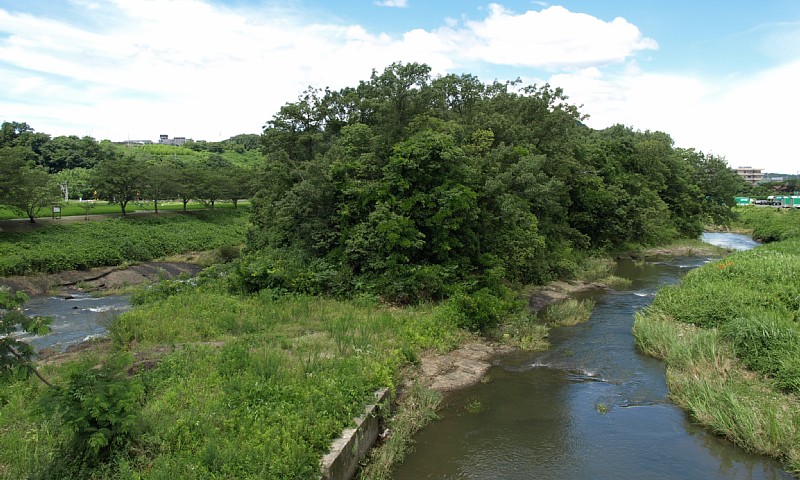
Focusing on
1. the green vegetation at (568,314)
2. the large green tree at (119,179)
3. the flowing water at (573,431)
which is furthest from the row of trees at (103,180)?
the flowing water at (573,431)

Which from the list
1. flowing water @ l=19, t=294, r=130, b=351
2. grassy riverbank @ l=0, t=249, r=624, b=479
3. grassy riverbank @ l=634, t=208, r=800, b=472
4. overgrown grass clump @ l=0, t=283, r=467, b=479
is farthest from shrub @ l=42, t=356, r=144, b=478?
grassy riverbank @ l=634, t=208, r=800, b=472

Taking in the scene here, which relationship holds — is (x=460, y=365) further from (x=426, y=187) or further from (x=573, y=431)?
(x=426, y=187)

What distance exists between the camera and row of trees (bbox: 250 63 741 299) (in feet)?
65.9

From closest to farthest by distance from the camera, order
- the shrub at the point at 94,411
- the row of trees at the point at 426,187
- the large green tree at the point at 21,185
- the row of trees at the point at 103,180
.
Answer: the shrub at the point at 94,411 < the row of trees at the point at 426,187 < the large green tree at the point at 21,185 < the row of trees at the point at 103,180

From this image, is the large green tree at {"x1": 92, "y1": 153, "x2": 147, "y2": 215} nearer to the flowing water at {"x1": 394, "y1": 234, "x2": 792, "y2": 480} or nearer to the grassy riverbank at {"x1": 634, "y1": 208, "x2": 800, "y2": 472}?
the flowing water at {"x1": 394, "y1": 234, "x2": 792, "y2": 480}

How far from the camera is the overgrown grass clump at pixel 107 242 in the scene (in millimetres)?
31620

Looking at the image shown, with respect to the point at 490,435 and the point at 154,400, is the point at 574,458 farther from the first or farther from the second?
the point at 154,400

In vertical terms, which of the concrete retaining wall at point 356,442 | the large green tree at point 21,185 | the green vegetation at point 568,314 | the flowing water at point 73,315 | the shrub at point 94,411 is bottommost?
the flowing water at point 73,315

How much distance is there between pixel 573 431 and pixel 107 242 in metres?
37.1

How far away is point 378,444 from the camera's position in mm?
10414

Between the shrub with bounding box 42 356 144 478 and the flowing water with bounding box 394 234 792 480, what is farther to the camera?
the flowing water with bounding box 394 234 792 480

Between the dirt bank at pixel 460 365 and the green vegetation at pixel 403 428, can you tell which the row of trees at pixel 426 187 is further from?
the green vegetation at pixel 403 428

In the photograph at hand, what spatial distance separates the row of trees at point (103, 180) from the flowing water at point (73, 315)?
448 inches

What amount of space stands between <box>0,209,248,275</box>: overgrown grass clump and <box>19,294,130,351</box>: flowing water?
5.08 metres
